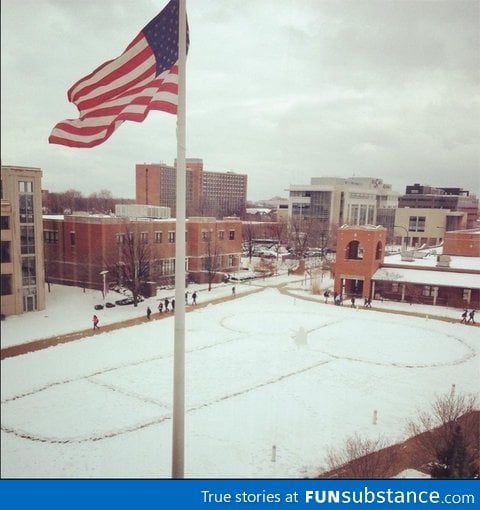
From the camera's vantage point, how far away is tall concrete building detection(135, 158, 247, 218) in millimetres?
39062

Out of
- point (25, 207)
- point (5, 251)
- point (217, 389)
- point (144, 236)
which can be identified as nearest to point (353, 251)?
point (144, 236)

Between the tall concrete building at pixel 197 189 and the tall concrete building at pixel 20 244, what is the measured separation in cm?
2319

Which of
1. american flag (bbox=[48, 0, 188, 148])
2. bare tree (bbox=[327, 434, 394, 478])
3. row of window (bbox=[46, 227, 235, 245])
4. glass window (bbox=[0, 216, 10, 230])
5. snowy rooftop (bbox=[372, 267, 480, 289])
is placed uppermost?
american flag (bbox=[48, 0, 188, 148])

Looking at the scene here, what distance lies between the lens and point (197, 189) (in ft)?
208

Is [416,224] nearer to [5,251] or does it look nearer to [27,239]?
[27,239]

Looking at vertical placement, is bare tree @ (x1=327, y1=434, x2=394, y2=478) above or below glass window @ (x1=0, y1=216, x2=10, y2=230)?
below

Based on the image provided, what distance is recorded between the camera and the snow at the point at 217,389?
359 inches

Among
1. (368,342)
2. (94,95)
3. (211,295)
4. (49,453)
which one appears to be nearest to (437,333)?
(368,342)

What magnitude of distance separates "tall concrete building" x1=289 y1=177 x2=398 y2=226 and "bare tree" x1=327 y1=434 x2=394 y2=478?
50.3 metres

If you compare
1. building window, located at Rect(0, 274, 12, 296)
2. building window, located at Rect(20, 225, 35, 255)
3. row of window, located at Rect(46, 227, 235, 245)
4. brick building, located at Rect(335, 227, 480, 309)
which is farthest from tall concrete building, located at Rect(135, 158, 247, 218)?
building window, located at Rect(0, 274, 12, 296)

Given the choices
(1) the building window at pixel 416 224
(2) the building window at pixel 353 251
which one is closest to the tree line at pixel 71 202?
(2) the building window at pixel 353 251

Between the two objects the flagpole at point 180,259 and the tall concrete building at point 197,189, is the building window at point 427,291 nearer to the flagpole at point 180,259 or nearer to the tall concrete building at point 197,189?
the tall concrete building at point 197,189

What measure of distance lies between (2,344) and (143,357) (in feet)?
35.0

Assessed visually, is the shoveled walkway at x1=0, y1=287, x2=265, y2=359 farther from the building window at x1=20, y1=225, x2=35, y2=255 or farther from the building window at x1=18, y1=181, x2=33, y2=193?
the building window at x1=18, y1=181, x2=33, y2=193
